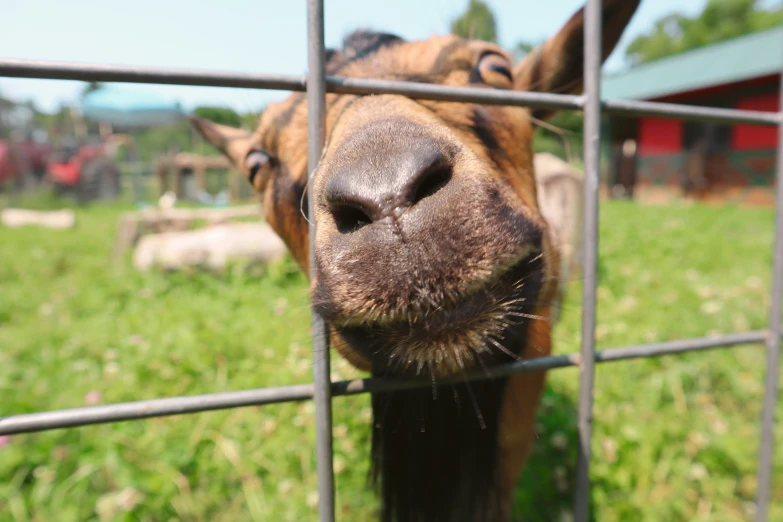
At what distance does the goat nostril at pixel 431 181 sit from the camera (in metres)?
1.00

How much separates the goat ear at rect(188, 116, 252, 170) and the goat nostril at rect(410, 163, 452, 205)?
1973 millimetres

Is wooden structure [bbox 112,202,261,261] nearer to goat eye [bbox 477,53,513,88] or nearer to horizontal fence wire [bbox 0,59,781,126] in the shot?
goat eye [bbox 477,53,513,88]

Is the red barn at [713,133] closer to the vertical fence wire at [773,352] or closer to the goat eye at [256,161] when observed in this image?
the vertical fence wire at [773,352]

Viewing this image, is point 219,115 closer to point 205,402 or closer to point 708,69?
point 205,402

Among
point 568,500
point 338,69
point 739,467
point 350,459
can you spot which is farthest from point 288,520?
point 739,467

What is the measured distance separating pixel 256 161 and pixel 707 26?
54489 millimetres

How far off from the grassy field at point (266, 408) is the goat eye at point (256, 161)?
0.66 metres

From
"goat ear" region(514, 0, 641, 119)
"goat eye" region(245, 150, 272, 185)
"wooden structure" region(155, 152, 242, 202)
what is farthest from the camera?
"wooden structure" region(155, 152, 242, 202)

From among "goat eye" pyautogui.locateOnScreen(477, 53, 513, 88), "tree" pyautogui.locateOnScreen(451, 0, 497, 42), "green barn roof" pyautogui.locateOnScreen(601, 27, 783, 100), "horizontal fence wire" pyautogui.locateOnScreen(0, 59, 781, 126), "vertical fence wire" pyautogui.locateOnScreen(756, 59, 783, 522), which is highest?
"green barn roof" pyautogui.locateOnScreen(601, 27, 783, 100)

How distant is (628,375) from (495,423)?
2.21m

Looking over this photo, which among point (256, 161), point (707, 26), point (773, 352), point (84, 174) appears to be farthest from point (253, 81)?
point (707, 26)

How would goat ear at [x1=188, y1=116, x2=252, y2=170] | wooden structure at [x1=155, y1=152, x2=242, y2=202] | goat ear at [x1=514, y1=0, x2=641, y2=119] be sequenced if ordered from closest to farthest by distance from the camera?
goat ear at [x1=514, y1=0, x2=641, y2=119], goat ear at [x1=188, y1=116, x2=252, y2=170], wooden structure at [x1=155, y1=152, x2=242, y2=202]

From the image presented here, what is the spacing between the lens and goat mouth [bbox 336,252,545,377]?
103 cm

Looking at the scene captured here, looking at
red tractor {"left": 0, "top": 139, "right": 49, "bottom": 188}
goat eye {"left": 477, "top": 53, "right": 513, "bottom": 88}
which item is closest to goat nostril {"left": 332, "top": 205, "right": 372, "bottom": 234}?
goat eye {"left": 477, "top": 53, "right": 513, "bottom": 88}
